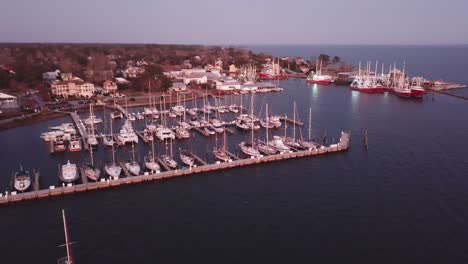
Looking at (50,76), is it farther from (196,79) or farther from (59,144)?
(59,144)

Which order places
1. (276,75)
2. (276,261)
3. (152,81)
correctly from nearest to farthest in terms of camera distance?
(276,261)
(152,81)
(276,75)

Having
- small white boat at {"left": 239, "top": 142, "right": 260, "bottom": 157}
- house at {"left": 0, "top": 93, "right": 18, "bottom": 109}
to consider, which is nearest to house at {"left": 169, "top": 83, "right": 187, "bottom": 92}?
A: house at {"left": 0, "top": 93, "right": 18, "bottom": 109}

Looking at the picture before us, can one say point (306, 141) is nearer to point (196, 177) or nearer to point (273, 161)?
point (273, 161)

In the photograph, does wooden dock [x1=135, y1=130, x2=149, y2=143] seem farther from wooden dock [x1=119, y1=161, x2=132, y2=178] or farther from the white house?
the white house

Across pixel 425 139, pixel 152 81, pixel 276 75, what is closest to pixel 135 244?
pixel 425 139

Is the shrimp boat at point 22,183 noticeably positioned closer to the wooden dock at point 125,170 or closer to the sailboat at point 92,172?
the sailboat at point 92,172

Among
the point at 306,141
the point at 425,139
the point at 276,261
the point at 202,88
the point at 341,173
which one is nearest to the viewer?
the point at 276,261
